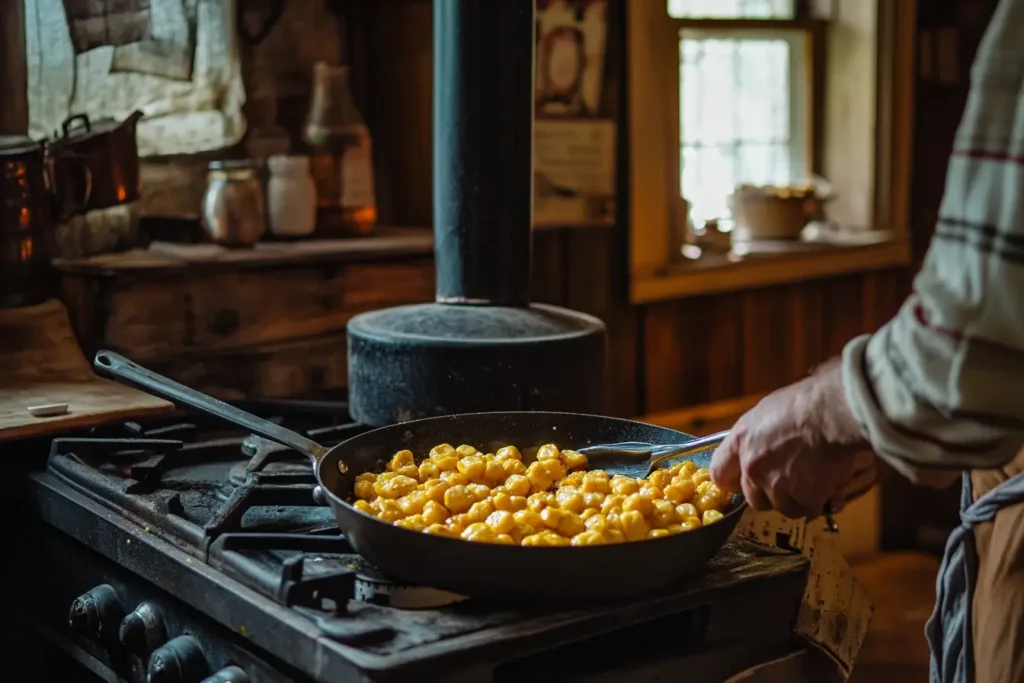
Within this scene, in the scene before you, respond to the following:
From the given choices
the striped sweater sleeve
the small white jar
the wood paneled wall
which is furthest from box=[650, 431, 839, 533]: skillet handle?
the wood paneled wall

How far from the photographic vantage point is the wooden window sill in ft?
10.2

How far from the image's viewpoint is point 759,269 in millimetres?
3346

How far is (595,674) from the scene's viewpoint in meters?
1.33

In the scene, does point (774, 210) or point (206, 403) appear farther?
point (774, 210)

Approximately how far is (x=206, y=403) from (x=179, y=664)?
0.40 m

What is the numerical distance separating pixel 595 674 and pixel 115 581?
74 cm

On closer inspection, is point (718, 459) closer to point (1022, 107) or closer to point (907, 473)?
point (907, 473)

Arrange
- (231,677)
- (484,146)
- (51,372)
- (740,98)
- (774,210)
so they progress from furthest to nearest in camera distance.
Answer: (740,98), (774,210), (51,372), (484,146), (231,677)

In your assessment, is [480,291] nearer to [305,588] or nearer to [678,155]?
[305,588]

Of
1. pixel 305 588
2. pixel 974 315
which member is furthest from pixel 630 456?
pixel 974 315

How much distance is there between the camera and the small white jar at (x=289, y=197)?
2.52 meters

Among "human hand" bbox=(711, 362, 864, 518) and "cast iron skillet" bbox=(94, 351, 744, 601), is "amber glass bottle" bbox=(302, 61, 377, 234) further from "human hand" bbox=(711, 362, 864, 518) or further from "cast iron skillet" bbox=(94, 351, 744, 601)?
"human hand" bbox=(711, 362, 864, 518)

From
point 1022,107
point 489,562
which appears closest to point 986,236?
point 1022,107

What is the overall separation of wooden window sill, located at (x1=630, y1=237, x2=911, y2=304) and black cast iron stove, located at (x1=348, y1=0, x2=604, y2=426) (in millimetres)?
1077
